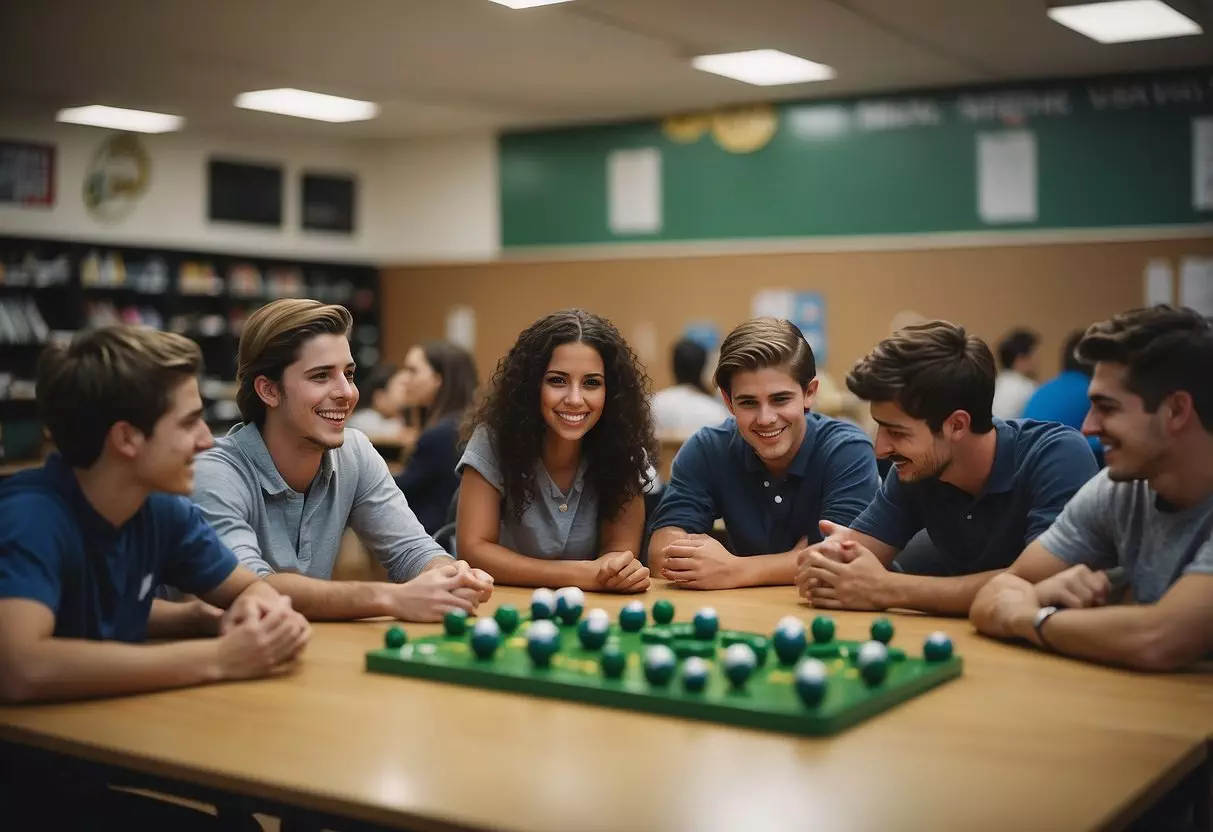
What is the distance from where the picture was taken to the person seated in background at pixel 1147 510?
1958 millimetres

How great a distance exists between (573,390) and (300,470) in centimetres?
68

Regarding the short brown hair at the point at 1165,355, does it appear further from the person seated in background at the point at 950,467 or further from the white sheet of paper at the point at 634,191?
the white sheet of paper at the point at 634,191

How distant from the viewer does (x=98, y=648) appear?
182cm

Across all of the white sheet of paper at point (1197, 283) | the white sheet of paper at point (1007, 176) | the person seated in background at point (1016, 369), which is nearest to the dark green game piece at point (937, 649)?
the person seated in background at point (1016, 369)

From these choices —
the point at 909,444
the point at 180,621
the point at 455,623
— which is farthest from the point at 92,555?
the point at 909,444

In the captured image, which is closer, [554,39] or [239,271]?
[554,39]

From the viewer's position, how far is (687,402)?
6797mm

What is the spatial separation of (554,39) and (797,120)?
7.94ft

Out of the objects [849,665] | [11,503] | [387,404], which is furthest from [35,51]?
[849,665]

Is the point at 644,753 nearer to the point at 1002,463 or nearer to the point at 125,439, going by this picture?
the point at 125,439

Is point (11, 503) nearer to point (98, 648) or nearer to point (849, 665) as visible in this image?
point (98, 648)

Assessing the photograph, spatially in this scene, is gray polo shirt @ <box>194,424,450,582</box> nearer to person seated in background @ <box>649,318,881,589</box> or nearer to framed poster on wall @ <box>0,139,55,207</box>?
person seated in background @ <box>649,318,881,589</box>

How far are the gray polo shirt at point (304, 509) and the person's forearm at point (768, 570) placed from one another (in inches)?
26.6

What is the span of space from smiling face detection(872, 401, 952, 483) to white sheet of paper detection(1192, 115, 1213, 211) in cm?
575
